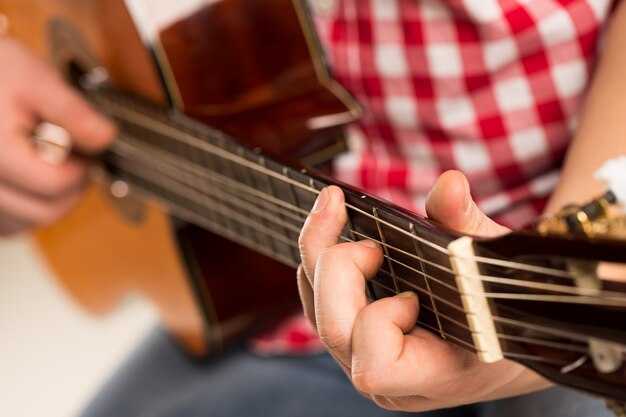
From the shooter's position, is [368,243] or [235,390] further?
[235,390]

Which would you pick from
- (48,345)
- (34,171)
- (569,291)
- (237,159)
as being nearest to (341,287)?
(569,291)

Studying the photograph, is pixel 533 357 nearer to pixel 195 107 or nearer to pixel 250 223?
pixel 250 223

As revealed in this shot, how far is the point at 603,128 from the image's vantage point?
2.07ft

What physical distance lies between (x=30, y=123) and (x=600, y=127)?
2.11ft

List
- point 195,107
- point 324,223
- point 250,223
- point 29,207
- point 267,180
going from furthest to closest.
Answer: point 29,207 → point 195,107 → point 250,223 → point 267,180 → point 324,223

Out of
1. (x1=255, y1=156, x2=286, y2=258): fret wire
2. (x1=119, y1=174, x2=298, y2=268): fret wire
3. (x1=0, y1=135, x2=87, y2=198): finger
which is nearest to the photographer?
(x1=255, y1=156, x2=286, y2=258): fret wire

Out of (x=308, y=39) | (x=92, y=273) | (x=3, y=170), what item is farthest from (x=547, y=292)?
(x=92, y=273)

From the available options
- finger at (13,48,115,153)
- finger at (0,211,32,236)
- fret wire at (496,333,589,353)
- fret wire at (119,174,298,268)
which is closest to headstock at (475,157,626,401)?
fret wire at (496,333,589,353)

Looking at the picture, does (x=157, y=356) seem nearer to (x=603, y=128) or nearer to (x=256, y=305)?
(x=256, y=305)

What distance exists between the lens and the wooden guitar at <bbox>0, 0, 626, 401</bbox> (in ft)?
1.45

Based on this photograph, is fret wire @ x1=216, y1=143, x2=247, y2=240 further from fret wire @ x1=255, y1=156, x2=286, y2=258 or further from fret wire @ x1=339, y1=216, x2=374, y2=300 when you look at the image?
fret wire @ x1=339, y1=216, x2=374, y2=300

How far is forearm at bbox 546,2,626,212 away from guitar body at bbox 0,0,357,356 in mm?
254

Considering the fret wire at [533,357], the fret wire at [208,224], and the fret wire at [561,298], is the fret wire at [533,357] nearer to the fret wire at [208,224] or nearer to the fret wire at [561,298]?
the fret wire at [561,298]

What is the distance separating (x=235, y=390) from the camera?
0.94 m
